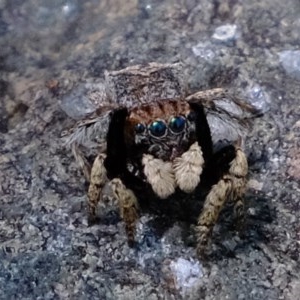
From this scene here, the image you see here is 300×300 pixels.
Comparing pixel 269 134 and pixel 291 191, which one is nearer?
pixel 291 191

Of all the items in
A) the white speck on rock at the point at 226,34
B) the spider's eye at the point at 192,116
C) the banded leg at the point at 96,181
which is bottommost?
the white speck on rock at the point at 226,34

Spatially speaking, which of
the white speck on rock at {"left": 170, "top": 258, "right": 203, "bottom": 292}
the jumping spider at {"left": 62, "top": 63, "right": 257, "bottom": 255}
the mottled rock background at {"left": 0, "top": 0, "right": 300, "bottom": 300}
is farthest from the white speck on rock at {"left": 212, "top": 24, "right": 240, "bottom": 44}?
the white speck on rock at {"left": 170, "top": 258, "right": 203, "bottom": 292}

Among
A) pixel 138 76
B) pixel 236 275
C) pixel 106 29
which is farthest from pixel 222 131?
pixel 106 29

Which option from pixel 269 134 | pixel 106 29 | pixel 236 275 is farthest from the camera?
pixel 106 29

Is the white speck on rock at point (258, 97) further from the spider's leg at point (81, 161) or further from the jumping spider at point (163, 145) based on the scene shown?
the spider's leg at point (81, 161)

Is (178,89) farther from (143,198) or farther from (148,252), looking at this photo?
(148,252)

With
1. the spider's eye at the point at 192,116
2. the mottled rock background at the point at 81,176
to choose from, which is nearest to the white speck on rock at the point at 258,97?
the mottled rock background at the point at 81,176

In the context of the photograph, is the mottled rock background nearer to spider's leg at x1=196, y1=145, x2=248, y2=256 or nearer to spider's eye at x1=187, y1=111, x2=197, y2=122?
spider's leg at x1=196, y1=145, x2=248, y2=256
